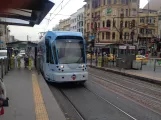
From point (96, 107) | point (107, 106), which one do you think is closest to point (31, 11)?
point (96, 107)

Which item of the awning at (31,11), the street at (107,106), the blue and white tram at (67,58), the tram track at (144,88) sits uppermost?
the awning at (31,11)

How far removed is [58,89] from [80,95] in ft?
6.33

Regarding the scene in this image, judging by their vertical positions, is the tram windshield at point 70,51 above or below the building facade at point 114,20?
below

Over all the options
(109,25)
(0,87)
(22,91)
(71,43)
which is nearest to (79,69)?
(71,43)

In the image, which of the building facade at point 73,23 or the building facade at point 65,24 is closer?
the building facade at point 73,23

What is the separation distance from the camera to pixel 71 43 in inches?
458

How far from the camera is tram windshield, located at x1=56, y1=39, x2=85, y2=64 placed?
11320mm

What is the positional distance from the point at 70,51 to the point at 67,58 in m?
0.43

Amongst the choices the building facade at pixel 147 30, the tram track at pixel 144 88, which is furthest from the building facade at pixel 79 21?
the tram track at pixel 144 88

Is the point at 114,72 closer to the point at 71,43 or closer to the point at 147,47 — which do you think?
the point at 71,43

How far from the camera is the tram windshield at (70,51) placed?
1132 centimetres

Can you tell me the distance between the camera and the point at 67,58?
11.3 m

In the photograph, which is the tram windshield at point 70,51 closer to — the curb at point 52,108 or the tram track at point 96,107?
the tram track at point 96,107

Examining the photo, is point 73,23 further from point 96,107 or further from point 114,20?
point 96,107
